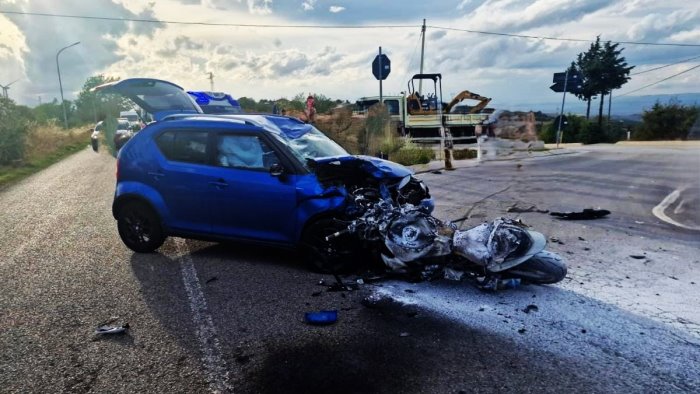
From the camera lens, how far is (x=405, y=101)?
24047mm

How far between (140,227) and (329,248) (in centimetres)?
265

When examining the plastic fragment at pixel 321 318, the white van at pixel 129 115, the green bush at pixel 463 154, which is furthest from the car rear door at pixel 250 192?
the white van at pixel 129 115

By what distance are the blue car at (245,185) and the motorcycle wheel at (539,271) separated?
5.07 feet

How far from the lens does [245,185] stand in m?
5.72

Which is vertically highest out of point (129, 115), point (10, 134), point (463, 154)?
point (129, 115)

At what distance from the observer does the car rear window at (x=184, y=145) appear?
604 centimetres

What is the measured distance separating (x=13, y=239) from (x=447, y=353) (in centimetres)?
712

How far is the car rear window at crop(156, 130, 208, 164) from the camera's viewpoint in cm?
604

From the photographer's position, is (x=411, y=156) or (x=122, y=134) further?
(x=122, y=134)

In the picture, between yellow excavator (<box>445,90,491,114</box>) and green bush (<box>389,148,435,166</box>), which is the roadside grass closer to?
green bush (<box>389,148,435,166</box>)

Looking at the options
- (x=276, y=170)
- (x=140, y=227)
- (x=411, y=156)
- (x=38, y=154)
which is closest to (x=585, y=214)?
Answer: (x=276, y=170)

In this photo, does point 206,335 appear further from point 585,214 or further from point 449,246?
point 585,214

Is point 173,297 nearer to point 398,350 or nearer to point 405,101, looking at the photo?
point 398,350

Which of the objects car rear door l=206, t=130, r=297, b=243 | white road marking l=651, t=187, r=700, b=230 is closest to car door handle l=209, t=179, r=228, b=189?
car rear door l=206, t=130, r=297, b=243
